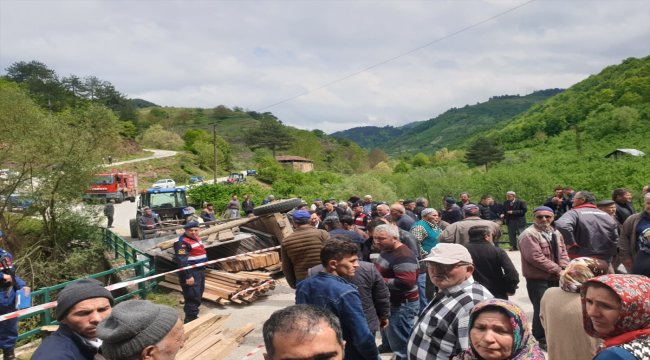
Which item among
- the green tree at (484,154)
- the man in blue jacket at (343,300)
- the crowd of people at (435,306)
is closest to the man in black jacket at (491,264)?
the crowd of people at (435,306)

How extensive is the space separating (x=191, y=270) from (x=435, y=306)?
5258 millimetres

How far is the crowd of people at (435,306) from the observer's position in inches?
78.5

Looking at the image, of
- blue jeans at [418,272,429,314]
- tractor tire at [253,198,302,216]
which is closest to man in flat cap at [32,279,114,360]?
blue jeans at [418,272,429,314]

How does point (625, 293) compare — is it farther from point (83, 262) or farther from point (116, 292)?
point (83, 262)

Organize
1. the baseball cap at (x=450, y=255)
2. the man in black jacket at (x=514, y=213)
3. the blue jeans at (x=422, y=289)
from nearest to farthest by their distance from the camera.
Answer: the baseball cap at (x=450, y=255), the blue jeans at (x=422, y=289), the man in black jacket at (x=514, y=213)

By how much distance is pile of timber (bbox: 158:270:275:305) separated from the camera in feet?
26.6

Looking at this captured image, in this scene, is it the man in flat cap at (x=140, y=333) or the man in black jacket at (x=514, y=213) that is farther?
the man in black jacket at (x=514, y=213)

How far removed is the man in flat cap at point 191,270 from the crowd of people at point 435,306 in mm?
2231

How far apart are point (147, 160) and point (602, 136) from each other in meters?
58.0

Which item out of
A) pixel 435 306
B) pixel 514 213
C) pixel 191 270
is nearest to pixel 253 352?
pixel 191 270

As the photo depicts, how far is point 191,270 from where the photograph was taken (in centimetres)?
712

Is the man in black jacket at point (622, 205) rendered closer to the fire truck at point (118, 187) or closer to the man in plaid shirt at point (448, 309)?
the man in plaid shirt at point (448, 309)

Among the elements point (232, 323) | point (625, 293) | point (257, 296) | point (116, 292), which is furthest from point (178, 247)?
point (625, 293)

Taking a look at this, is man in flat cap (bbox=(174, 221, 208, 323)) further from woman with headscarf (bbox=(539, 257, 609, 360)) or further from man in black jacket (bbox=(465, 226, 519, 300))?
woman with headscarf (bbox=(539, 257, 609, 360))
